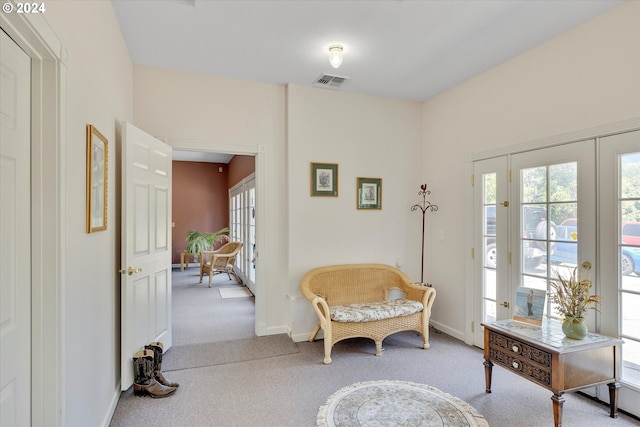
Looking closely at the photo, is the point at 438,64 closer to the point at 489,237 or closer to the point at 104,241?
the point at 489,237

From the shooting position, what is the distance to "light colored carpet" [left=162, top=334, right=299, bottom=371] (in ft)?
10.5

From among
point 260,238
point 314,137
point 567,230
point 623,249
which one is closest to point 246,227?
point 260,238

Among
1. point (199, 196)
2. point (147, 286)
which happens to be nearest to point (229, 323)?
point (147, 286)

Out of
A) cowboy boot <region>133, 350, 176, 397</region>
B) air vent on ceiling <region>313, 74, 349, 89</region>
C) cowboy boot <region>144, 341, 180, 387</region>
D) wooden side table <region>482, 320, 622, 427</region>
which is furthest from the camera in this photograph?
air vent on ceiling <region>313, 74, 349, 89</region>

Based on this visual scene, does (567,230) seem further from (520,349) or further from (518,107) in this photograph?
(518,107)

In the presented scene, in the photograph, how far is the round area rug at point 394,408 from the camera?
229cm

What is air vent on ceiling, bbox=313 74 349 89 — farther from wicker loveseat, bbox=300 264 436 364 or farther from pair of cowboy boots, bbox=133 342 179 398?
pair of cowboy boots, bbox=133 342 179 398

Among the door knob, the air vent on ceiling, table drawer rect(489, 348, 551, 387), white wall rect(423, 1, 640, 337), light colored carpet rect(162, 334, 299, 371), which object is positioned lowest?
light colored carpet rect(162, 334, 299, 371)

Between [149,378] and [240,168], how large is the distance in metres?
5.59

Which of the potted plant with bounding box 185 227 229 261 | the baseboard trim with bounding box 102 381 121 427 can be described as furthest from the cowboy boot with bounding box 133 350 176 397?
the potted plant with bounding box 185 227 229 261

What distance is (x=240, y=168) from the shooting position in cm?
779

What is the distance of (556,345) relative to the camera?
2.24 metres

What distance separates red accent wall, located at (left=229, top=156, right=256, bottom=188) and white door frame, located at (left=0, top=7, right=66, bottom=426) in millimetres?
4846

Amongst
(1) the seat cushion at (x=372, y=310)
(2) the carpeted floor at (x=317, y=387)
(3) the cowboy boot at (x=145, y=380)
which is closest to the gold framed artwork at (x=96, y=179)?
(3) the cowboy boot at (x=145, y=380)
